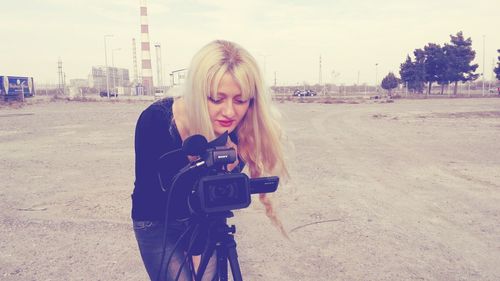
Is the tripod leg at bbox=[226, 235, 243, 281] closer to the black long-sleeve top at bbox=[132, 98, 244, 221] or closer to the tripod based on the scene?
the tripod

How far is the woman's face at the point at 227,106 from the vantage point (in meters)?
1.67

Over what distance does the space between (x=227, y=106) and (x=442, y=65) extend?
56250mm

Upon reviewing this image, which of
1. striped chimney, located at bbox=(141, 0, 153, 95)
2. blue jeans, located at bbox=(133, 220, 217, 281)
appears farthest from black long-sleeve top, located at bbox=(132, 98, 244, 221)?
striped chimney, located at bbox=(141, 0, 153, 95)

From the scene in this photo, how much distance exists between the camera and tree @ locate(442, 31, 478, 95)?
51031mm

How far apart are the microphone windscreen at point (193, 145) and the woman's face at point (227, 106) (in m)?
0.40

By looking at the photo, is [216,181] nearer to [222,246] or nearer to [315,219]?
[222,246]

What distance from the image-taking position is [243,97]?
5.67ft

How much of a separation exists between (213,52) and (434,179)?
6273 mm

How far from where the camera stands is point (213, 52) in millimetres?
1669

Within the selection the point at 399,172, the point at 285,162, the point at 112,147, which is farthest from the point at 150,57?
the point at 285,162

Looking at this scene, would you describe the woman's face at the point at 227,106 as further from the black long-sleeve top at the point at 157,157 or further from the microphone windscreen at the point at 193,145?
the microphone windscreen at the point at 193,145

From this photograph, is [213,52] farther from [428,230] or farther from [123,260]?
[428,230]

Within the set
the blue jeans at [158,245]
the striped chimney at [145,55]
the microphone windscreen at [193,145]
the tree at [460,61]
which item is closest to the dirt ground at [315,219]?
the blue jeans at [158,245]

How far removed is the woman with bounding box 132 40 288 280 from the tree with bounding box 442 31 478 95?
55.1m
